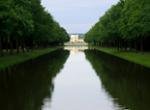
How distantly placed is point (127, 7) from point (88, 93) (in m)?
67.4

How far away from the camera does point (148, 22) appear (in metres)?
72.6

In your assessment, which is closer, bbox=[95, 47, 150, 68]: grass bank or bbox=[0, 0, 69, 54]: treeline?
bbox=[95, 47, 150, 68]: grass bank

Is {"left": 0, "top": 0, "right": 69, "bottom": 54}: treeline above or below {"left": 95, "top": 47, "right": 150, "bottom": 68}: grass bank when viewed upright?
above

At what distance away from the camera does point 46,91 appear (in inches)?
955

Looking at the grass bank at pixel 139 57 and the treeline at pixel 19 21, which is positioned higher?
the treeline at pixel 19 21

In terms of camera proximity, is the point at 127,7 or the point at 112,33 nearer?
the point at 127,7

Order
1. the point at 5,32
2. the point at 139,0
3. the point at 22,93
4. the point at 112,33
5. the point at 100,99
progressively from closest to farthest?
1. the point at 100,99
2. the point at 22,93
3. the point at 5,32
4. the point at 139,0
5. the point at 112,33

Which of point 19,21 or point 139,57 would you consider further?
point 19,21

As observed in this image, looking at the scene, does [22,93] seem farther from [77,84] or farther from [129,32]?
[129,32]

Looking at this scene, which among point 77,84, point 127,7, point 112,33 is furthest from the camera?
point 112,33

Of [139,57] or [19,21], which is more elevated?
[19,21]

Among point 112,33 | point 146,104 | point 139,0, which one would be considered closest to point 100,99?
point 146,104

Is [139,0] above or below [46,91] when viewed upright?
above

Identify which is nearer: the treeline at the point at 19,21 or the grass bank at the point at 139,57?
the grass bank at the point at 139,57
